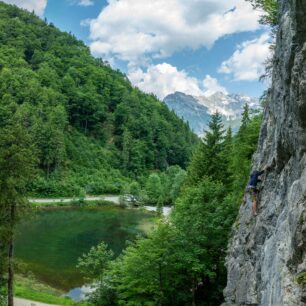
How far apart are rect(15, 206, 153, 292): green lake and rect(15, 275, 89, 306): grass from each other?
1491mm

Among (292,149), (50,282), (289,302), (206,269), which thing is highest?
(292,149)

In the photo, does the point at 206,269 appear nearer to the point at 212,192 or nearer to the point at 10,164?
the point at 212,192

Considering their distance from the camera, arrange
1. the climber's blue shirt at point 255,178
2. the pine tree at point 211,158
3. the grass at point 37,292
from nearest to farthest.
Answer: the climber's blue shirt at point 255,178, the grass at point 37,292, the pine tree at point 211,158

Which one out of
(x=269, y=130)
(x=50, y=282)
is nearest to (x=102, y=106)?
(x=50, y=282)

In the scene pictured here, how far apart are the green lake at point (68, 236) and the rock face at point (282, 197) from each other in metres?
14.5

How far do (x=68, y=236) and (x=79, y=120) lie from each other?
10105 cm

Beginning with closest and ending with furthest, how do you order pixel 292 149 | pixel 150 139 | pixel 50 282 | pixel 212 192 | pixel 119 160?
pixel 292 149
pixel 212 192
pixel 50 282
pixel 119 160
pixel 150 139

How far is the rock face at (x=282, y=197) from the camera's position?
989 cm

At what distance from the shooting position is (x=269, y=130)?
640 inches

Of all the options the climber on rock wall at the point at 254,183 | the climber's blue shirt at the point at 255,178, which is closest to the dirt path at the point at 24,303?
the climber on rock wall at the point at 254,183

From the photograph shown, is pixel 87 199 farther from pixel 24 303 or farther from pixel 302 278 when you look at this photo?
pixel 302 278

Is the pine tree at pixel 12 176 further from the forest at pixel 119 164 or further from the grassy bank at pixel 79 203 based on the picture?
the grassy bank at pixel 79 203

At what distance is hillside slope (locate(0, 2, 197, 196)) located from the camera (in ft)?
377

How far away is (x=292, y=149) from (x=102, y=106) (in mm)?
155212
